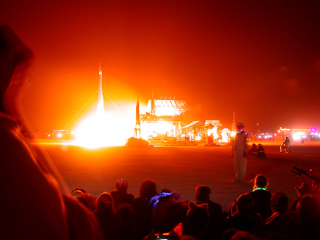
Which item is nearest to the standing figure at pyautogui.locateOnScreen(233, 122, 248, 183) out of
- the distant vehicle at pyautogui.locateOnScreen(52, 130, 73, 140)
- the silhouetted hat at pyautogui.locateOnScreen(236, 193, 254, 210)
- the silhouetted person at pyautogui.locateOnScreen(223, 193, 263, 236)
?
the silhouetted hat at pyautogui.locateOnScreen(236, 193, 254, 210)

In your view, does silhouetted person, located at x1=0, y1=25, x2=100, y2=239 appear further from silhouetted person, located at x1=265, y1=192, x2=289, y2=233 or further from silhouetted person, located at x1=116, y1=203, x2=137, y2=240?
silhouetted person, located at x1=265, y1=192, x2=289, y2=233

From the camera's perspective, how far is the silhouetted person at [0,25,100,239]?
2.71 feet

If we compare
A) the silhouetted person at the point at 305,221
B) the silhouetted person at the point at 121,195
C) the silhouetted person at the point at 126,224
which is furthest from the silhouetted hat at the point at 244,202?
the silhouetted person at the point at 121,195

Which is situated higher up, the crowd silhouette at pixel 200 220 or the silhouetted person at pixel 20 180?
the silhouetted person at pixel 20 180

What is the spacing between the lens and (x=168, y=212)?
12.3ft

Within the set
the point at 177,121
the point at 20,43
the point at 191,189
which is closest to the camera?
the point at 20,43

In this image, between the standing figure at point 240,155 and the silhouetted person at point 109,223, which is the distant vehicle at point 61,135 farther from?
the silhouetted person at point 109,223

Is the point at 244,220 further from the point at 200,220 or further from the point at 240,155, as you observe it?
the point at 240,155

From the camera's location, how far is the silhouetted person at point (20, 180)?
0.83 metres

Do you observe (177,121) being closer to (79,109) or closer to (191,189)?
(191,189)

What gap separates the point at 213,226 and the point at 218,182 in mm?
6491

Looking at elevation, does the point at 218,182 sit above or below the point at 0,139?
below

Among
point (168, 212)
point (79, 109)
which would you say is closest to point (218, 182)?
point (168, 212)

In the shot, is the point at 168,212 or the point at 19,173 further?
the point at 168,212
